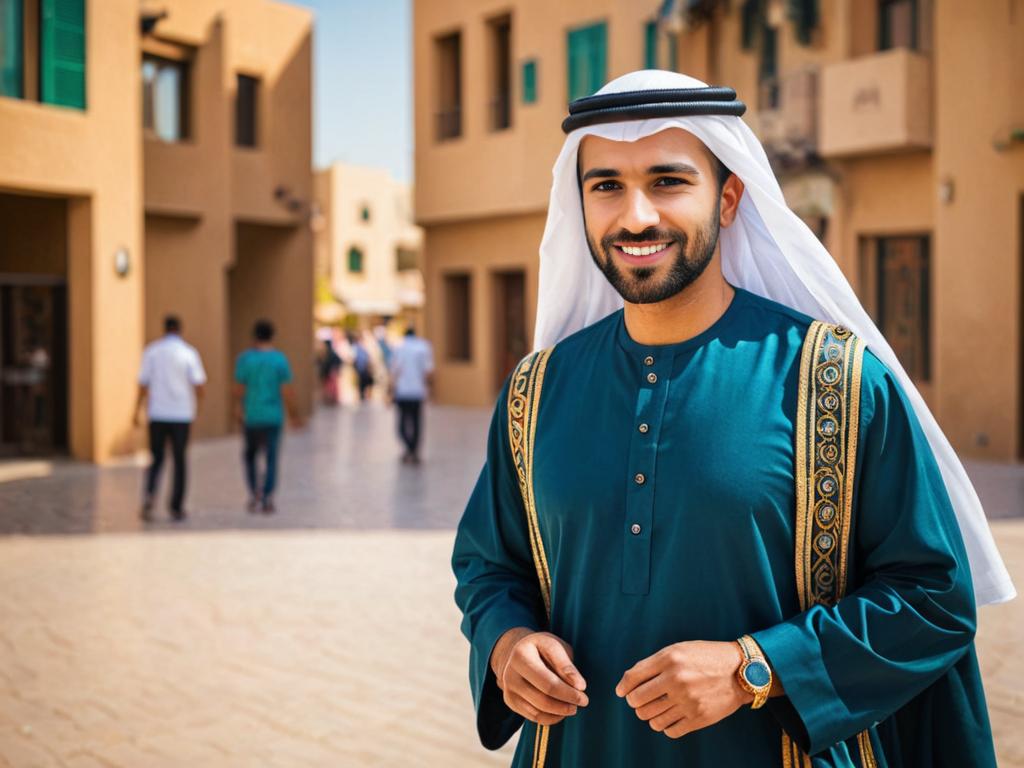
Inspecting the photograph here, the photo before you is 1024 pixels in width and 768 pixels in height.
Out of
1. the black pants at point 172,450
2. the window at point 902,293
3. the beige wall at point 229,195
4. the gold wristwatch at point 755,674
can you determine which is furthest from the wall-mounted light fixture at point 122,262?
the gold wristwatch at point 755,674

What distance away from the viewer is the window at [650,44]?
68.3 feet

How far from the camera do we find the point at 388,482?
13664 mm

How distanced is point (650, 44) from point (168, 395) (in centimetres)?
1284

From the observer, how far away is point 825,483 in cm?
206

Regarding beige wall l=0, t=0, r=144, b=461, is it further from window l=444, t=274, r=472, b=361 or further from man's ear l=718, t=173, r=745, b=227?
man's ear l=718, t=173, r=745, b=227

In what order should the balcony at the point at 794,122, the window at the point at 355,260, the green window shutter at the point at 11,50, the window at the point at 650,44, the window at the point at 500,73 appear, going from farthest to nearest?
the window at the point at 355,260 → the window at the point at 500,73 → the window at the point at 650,44 → the balcony at the point at 794,122 → the green window shutter at the point at 11,50

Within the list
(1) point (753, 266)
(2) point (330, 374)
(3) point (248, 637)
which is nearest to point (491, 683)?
(1) point (753, 266)

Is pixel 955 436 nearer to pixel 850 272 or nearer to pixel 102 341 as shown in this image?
pixel 850 272

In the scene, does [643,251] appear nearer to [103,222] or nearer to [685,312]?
[685,312]

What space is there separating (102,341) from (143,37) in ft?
17.3

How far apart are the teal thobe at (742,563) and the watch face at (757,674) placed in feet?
0.09

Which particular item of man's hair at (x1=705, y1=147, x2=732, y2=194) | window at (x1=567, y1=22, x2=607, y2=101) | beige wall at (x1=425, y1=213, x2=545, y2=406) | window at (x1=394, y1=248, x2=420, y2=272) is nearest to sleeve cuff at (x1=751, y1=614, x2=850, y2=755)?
man's hair at (x1=705, y1=147, x2=732, y2=194)

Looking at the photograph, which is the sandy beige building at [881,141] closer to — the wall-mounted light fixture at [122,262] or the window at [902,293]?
the window at [902,293]

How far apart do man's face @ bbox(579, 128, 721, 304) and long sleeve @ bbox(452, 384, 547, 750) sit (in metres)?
0.41
